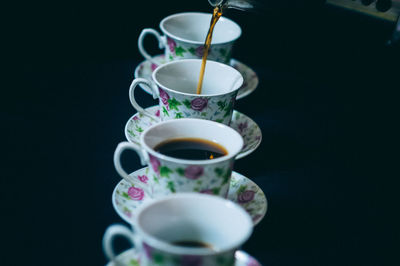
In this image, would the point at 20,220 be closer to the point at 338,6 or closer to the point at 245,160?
the point at 245,160

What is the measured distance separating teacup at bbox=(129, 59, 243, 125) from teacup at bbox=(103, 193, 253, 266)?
310 millimetres

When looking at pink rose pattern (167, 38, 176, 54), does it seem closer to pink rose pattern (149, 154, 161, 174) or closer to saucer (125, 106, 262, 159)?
saucer (125, 106, 262, 159)

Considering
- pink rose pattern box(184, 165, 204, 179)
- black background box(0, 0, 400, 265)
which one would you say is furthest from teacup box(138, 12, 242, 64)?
pink rose pattern box(184, 165, 204, 179)

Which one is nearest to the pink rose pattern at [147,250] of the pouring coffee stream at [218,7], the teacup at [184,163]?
the teacup at [184,163]

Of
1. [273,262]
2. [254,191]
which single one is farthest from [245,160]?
[273,262]

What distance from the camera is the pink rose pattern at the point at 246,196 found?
778 mm

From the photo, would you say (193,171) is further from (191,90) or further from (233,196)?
(191,90)

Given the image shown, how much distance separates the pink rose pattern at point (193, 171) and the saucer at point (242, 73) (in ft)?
1.55

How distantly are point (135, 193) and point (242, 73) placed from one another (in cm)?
58

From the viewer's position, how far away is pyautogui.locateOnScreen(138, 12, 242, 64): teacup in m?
1.12

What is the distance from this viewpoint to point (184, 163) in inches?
26.1

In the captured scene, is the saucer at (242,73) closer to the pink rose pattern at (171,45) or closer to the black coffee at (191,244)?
the pink rose pattern at (171,45)

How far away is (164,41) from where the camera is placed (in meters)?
1.18

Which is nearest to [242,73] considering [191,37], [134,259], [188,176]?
[191,37]
